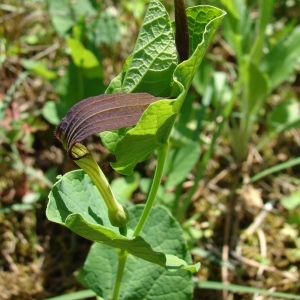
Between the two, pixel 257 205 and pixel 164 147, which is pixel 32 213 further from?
pixel 164 147

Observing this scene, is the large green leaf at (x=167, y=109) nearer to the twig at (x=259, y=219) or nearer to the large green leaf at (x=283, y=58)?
the twig at (x=259, y=219)

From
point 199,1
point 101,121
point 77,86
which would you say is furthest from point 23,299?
point 199,1

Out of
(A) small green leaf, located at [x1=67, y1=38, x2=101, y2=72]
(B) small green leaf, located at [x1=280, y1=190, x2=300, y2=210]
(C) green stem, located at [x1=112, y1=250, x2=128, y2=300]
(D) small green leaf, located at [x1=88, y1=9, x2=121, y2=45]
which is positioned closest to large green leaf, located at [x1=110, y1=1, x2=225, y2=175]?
(C) green stem, located at [x1=112, y1=250, x2=128, y2=300]

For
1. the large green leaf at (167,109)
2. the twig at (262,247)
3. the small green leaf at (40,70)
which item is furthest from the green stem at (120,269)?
the small green leaf at (40,70)

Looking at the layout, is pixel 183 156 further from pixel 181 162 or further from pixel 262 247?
pixel 262 247

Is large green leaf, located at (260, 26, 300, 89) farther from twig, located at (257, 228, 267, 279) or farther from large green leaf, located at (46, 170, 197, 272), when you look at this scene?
large green leaf, located at (46, 170, 197, 272)
